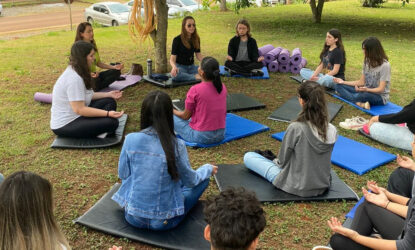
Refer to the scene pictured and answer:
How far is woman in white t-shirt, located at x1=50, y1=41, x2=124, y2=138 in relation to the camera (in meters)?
4.83

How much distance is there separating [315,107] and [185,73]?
4.44 meters

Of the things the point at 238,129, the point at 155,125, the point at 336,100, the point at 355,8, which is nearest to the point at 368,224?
the point at 155,125

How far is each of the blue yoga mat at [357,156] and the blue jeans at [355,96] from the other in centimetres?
153

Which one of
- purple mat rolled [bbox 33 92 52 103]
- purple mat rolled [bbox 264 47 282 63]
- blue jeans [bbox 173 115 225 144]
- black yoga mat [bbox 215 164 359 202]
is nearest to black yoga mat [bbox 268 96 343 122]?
blue jeans [bbox 173 115 225 144]

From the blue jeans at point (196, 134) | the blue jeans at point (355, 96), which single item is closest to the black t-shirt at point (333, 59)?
the blue jeans at point (355, 96)

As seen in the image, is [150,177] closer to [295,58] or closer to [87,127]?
[87,127]

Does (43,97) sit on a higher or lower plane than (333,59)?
lower

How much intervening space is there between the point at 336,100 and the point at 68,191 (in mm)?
4976

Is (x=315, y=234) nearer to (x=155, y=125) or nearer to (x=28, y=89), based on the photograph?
(x=155, y=125)

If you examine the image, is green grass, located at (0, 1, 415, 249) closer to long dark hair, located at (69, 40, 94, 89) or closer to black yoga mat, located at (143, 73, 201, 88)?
black yoga mat, located at (143, 73, 201, 88)

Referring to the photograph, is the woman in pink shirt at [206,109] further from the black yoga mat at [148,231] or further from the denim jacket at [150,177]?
the denim jacket at [150,177]

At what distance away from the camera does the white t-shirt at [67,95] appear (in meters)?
4.80

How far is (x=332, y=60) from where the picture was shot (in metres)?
7.19

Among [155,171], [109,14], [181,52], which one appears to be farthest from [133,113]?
[109,14]
